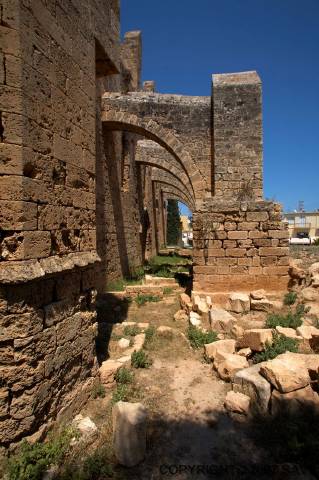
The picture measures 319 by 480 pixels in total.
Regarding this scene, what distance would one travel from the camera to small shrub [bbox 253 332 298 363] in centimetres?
378

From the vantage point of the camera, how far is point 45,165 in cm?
283

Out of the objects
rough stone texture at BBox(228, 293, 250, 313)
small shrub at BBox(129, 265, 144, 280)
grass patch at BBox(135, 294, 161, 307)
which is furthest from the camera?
small shrub at BBox(129, 265, 144, 280)

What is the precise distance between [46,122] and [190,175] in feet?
19.8

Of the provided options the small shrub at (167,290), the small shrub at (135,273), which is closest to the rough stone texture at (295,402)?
the small shrub at (167,290)

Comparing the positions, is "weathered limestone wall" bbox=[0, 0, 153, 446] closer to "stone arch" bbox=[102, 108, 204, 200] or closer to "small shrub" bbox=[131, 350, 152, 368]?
"small shrub" bbox=[131, 350, 152, 368]

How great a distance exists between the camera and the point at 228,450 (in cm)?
258

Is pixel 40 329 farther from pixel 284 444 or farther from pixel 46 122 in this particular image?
pixel 284 444

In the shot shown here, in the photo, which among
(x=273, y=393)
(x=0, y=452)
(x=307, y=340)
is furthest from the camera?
(x=307, y=340)

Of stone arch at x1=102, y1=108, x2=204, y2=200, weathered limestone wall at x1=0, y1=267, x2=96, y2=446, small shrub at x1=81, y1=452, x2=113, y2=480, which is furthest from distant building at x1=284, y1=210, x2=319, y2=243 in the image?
small shrub at x1=81, y1=452, x2=113, y2=480

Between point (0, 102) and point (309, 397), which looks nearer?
point (0, 102)

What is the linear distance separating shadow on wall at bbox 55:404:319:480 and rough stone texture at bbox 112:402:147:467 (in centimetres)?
7

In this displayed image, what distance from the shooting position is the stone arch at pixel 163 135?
27.1ft

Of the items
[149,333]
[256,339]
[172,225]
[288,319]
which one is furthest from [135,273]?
[172,225]

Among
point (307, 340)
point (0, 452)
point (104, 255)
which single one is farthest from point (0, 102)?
point (104, 255)
